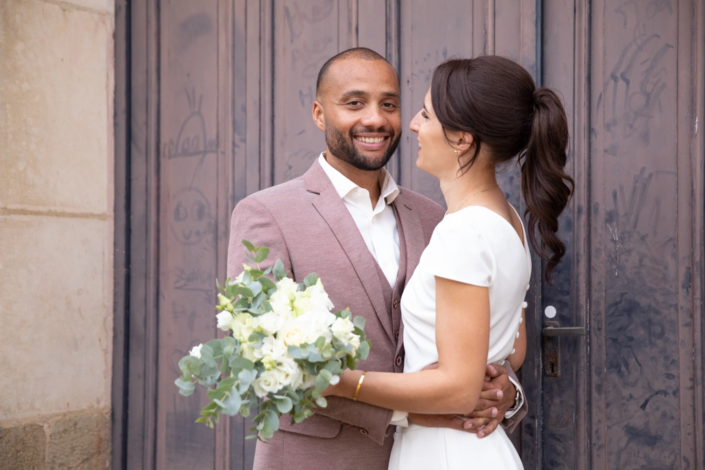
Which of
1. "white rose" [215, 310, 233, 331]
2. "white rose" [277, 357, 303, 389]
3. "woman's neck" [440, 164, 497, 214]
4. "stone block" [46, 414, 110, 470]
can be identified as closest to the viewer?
"white rose" [277, 357, 303, 389]

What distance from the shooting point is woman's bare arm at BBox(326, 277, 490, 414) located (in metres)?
1.81

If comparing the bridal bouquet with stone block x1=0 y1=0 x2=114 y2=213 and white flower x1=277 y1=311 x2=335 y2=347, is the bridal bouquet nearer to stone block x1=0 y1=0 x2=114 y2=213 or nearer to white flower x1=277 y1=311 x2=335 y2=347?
white flower x1=277 y1=311 x2=335 y2=347

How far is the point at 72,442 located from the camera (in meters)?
3.32

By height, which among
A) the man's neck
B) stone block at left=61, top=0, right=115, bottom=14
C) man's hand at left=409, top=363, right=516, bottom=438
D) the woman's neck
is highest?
stone block at left=61, top=0, right=115, bottom=14

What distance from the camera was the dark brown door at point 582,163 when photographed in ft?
8.40

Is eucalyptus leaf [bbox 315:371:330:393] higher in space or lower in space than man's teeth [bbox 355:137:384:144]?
lower

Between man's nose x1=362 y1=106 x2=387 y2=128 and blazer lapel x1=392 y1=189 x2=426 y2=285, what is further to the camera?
man's nose x1=362 y1=106 x2=387 y2=128

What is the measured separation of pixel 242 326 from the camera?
1513 millimetres

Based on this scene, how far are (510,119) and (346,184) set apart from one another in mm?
641

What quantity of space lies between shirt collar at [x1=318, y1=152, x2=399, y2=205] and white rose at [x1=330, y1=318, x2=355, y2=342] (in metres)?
0.85

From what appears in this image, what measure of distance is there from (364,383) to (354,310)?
34 centimetres

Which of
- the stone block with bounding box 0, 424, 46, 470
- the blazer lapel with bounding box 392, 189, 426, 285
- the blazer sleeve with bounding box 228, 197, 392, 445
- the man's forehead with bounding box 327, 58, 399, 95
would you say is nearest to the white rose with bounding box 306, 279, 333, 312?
the blazer sleeve with bounding box 228, 197, 392, 445

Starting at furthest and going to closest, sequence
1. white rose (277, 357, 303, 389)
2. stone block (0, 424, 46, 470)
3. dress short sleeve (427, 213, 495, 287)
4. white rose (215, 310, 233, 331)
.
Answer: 1. stone block (0, 424, 46, 470)
2. dress short sleeve (427, 213, 495, 287)
3. white rose (215, 310, 233, 331)
4. white rose (277, 357, 303, 389)

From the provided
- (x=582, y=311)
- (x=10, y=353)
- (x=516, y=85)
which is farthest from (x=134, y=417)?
(x=516, y=85)
